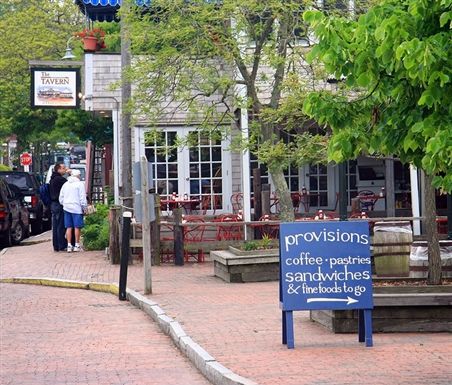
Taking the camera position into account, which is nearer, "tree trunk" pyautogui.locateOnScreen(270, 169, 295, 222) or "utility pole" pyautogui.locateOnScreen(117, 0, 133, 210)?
"tree trunk" pyautogui.locateOnScreen(270, 169, 295, 222)

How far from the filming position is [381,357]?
33.4 feet

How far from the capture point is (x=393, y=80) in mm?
7883

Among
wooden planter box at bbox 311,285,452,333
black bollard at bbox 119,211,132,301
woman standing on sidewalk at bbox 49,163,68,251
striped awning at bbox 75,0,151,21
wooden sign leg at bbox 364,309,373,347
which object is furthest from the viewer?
striped awning at bbox 75,0,151,21

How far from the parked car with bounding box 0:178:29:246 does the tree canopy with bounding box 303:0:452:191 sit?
19376 millimetres

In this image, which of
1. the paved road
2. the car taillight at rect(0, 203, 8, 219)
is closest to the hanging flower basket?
the car taillight at rect(0, 203, 8, 219)

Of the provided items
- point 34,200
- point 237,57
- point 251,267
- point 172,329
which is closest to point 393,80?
point 172,329

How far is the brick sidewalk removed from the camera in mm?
9312

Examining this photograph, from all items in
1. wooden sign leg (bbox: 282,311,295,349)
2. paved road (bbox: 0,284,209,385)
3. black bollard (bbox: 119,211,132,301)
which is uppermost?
black bollard (bbox: 119,211,132,301)

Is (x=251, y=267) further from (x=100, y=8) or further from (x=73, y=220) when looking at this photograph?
(x=100, y=8)

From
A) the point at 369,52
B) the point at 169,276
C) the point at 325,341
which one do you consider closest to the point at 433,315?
the point at 325,341

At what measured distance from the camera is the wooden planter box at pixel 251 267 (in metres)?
17.9

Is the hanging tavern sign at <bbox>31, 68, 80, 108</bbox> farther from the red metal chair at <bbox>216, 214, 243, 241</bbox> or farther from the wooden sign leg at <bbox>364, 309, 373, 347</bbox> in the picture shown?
the wooden sign leg at <bbox>364, 309, 373, 347</bbox>

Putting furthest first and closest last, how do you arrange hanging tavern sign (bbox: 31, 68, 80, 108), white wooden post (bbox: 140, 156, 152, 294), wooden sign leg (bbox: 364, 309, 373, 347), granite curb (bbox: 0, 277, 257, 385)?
hanging tavern sign (bbox: 31, 68, 80, 108)
white wooden post (bbox: 140, 156, 152, 294)
wooden sign leg (bbox: 364, 309, 373, 347)
granite curb (bbox: 0, 277, 257, 385)

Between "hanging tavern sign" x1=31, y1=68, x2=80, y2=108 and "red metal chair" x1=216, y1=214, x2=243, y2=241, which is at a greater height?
"hanging tavern sign" x1=31, y1=68, x2=80, y2=108
